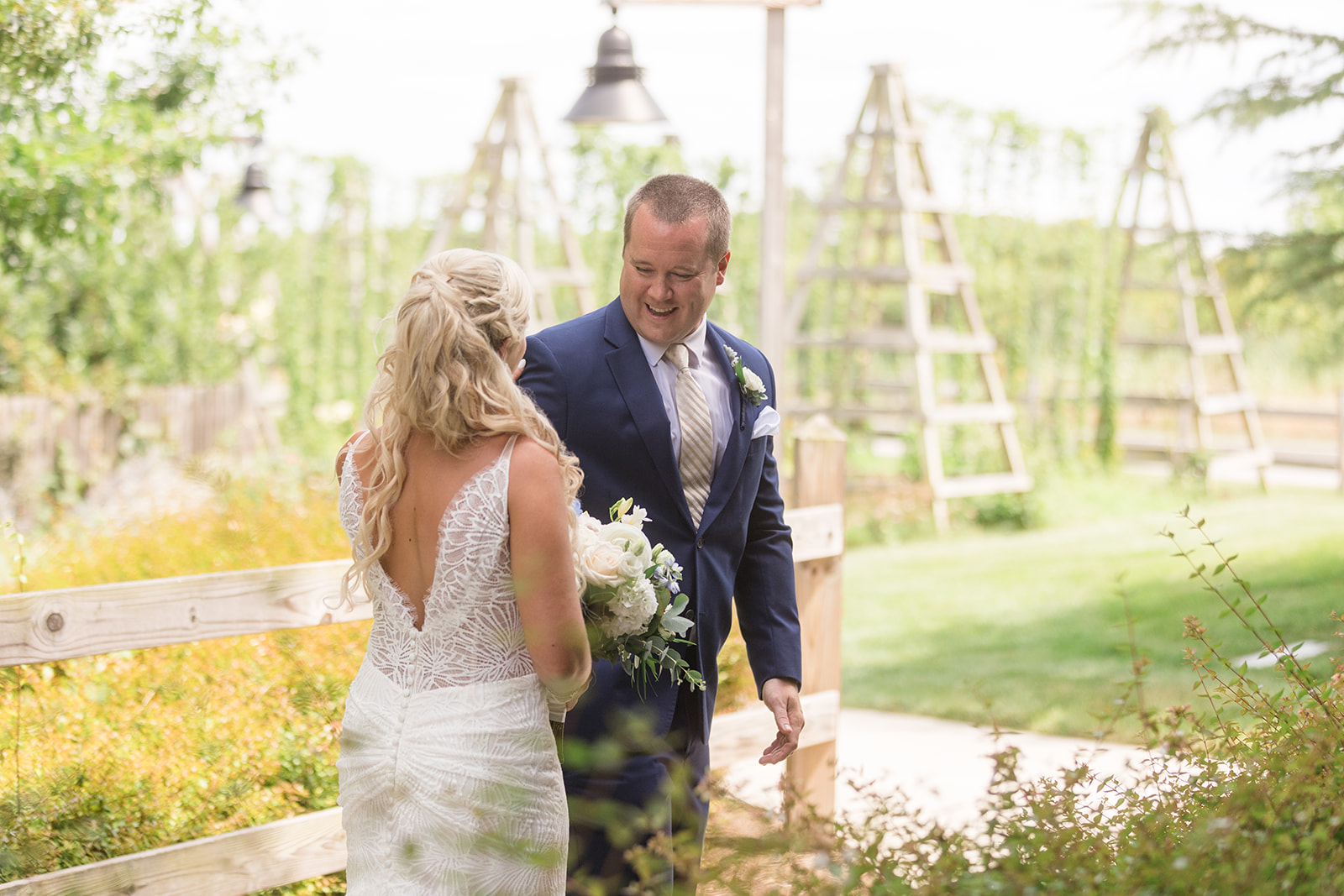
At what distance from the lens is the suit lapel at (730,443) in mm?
2895

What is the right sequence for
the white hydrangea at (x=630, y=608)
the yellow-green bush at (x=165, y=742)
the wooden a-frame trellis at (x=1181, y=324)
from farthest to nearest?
the wooden a-frame trellis at (x=1181, y=324) → the yellow-green bush at (x=165, y=742) → the white hydrangea at (x=630, y=608)

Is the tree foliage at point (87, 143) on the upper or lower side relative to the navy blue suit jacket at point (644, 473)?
upper

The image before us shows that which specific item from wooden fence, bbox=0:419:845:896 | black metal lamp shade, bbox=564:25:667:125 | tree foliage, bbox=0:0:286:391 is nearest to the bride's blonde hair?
wooden fence, bbox=0:419:845:896

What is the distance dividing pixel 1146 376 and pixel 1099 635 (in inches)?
523

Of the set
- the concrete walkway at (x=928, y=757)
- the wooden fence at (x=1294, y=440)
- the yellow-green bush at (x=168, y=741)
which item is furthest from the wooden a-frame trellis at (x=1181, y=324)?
the yellow-green bush at (x=168, y=741)

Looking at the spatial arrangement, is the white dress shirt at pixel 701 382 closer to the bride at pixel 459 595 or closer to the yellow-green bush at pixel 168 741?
the bride at pixel 459 595

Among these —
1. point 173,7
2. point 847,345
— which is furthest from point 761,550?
point 847,345

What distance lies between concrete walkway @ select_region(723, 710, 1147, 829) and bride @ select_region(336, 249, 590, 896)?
291 centimetres

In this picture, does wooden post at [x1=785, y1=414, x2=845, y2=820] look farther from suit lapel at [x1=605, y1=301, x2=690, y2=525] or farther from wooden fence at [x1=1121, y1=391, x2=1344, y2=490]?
wooden fence at [x1=1121, y1=391, x2=1344, y2=490]

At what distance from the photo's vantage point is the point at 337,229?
50.6 feet

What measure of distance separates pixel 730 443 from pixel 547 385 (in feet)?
1.55

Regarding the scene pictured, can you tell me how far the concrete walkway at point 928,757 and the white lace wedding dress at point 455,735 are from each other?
2885mm

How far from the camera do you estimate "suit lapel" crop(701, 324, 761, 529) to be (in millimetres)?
2895

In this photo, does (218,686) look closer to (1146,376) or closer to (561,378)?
(561,378)
